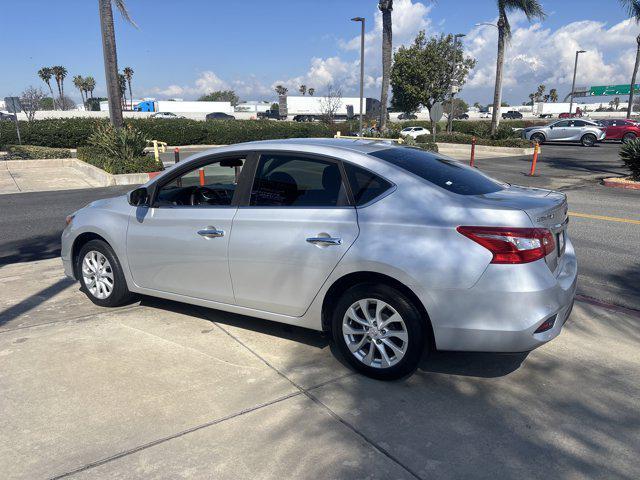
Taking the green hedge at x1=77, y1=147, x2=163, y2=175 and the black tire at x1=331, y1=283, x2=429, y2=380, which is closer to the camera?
the black tire at x1=331, y1=283, x2=429, y2=380

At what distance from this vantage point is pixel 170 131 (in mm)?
28766

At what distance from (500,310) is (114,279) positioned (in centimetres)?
346

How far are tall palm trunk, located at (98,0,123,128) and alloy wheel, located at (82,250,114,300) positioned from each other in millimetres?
14476

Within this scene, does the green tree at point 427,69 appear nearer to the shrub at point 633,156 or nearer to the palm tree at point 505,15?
the palm tree at point 505,15

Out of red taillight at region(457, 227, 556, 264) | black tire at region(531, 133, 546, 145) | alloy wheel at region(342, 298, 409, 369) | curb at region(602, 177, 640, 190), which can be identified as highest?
red taillight at region(457, 227, 556, 264)

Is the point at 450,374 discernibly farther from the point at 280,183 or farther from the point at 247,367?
the point at 280,183

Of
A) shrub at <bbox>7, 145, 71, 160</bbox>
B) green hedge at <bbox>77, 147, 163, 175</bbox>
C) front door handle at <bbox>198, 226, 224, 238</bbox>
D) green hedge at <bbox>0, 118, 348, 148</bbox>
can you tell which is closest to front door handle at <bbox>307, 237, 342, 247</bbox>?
front door handle at <bbox>198, 226, 224, 238</bbox>

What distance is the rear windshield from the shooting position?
3568mm

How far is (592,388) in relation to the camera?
3.47 m

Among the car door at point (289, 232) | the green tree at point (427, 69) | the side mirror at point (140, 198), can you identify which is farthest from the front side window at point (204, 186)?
the green tree at point (427, 69)

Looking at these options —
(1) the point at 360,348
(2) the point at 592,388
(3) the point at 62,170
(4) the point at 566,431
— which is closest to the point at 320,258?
(1) the point at 360,348

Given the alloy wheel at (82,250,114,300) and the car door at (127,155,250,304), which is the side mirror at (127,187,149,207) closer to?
the car door at (127,155,250,304)

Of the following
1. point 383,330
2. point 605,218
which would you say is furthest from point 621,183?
point 383,330

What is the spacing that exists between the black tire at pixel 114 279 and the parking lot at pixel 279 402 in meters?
0.11
